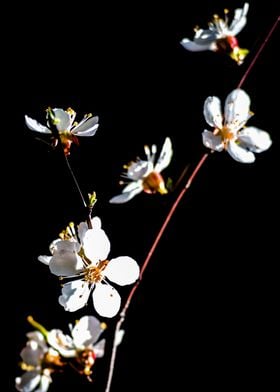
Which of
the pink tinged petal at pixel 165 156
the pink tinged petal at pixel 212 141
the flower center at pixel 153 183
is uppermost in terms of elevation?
the pink tinged petal at pixel 212 141

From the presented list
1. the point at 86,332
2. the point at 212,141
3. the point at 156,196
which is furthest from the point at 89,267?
the point at 156,196

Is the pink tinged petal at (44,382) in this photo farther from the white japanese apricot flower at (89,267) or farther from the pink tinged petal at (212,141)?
the pink tinged petal at (212,141)

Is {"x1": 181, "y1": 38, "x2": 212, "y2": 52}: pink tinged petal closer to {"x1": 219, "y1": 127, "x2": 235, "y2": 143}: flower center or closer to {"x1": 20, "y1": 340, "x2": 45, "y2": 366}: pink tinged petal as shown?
{"x1": 219, "y1": 127, "x2": 235, "y2": 143}: flower center

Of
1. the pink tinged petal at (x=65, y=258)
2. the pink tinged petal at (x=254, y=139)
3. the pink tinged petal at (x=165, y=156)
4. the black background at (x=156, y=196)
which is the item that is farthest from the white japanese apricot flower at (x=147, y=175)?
the black background at (x=156, y=196)

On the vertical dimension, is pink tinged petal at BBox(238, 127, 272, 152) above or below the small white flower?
above

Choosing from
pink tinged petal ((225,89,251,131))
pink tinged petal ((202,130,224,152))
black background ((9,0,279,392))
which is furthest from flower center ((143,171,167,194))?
black background ((9,0,279,392))

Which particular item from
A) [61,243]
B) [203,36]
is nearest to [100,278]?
[61,243]
